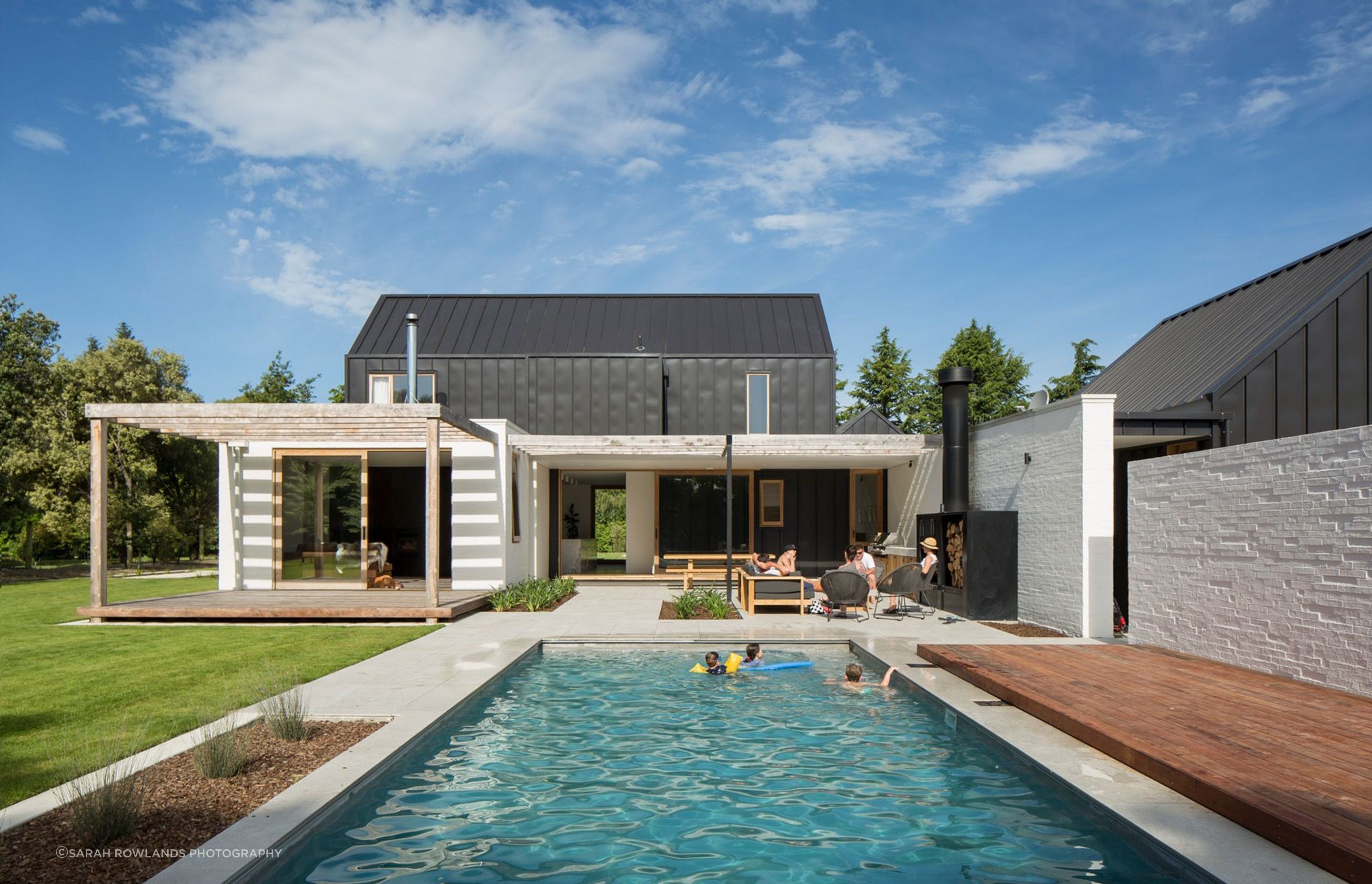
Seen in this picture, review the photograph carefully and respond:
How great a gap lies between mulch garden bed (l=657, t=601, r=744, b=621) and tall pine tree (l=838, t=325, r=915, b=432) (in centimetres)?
2487

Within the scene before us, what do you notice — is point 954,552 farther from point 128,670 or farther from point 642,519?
point 128,670

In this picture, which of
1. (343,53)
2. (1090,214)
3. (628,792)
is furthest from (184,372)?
(1090,214)

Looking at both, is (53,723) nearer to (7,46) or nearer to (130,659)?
(130,659)

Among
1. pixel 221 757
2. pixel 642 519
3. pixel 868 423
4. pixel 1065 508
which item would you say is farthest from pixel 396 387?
pixel 221 757

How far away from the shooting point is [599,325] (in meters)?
20.7

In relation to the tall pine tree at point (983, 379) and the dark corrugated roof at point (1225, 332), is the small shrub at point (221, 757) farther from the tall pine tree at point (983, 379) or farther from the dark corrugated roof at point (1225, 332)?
the tall pine tree at point (983, 379)

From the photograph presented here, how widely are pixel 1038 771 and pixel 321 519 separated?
43.3 feet

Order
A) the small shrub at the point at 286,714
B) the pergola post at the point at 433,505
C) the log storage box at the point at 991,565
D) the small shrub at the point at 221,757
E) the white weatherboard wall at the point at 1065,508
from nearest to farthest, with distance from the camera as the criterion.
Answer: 1. the small shrub at the point at 221,757
2. the small shrub at the point at 286,714
3. the white weatherboard wall at the point at 1065,508
4. the pergola post at the point at 433,505
5. the log storage box at the point at 991,565

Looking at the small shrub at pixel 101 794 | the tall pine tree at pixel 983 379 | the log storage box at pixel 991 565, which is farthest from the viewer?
the tall pine tree at pixel 983 379

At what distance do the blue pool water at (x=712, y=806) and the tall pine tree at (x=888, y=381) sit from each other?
2985 cm

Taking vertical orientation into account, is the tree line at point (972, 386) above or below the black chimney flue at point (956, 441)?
above

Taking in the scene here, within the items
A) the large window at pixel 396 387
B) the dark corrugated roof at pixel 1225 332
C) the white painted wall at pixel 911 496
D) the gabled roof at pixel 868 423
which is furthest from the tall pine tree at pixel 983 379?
the large window at pixel 396 387

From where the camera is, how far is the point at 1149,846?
12.1 ft

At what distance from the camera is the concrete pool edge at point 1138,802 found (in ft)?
10.8
